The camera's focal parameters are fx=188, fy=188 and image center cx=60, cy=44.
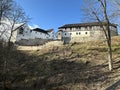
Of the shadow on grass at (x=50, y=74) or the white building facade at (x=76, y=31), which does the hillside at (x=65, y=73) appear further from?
the white building facade at (x=76, y=31)

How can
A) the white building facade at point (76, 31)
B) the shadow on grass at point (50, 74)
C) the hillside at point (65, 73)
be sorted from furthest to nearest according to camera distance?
the white building facade at point (76, 31)
the shadow on grass at point (50, 74)
the hillside at point (65, 73)

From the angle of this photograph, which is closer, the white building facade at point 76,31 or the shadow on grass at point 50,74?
the shadow on grass at point 50,74

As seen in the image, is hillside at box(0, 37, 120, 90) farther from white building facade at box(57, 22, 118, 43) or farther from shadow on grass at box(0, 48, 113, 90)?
white building facade at box(57, 22, 118, 43)

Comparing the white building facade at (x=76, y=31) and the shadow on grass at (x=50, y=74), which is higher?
the white building facade at (x=76, y=31)

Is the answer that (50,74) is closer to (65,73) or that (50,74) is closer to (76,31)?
(65,73)

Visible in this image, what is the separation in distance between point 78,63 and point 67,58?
165 inches

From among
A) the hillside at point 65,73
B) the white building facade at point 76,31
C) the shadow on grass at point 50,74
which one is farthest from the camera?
the white building facade at point 76,31

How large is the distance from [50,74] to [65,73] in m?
2.16

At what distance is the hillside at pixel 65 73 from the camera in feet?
68.2

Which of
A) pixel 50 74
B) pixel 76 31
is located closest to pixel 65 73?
pixel 50 74

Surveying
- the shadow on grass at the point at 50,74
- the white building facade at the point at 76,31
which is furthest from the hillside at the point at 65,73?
the white building facade at the point at 76,31

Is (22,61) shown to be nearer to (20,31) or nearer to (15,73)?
(15,73)

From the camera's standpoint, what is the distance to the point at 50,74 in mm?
25844

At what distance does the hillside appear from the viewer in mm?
20781
